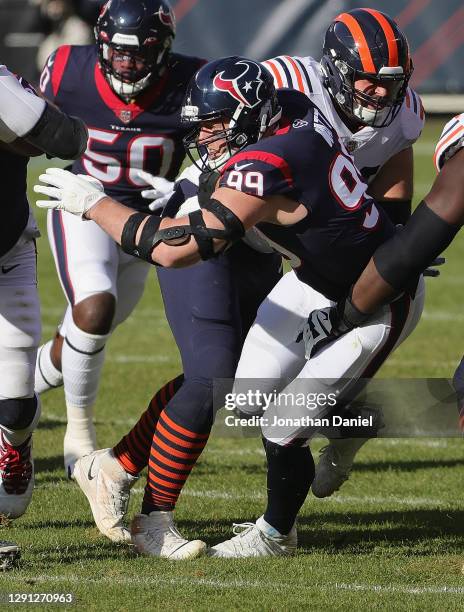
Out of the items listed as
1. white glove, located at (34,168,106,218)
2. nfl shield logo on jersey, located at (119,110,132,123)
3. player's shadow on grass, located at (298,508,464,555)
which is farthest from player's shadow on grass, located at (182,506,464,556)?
nfl shield logo on jersey, located at (119,110,132,123)

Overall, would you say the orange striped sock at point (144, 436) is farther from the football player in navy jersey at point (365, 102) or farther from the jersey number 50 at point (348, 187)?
the jersey number 50 at point (348, 187)

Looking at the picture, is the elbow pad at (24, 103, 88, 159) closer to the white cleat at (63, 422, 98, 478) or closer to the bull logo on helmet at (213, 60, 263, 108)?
the bull logo on helmet at (213, 60, 263, 108)

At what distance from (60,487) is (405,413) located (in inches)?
77.2

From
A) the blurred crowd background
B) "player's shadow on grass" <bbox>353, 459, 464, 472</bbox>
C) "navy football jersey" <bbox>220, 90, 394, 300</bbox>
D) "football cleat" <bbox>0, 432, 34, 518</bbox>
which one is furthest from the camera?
the blurred crowd background

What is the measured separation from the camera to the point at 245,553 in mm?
4023

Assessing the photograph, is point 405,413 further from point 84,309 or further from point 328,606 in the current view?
point 328,606

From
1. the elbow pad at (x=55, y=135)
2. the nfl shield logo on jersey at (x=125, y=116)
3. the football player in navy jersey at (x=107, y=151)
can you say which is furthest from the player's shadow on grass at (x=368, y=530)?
the nfl shield logo on jersey at (x=125, y=116)

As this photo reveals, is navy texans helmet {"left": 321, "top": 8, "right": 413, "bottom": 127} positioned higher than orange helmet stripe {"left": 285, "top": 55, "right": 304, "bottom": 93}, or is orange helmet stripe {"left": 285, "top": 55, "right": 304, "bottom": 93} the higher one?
navy texans helmet {"left": 321, "top": 8, "right": 413, "bottom": 127}

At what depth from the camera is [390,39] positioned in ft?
14.1

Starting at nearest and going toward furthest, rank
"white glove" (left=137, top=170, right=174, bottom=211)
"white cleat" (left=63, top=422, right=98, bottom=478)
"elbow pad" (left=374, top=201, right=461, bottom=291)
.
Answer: "elbow pad" (left=374, top=201, right=461, bottom=291) → "white glove" (left=137, top=170, right=174, bottom=211) → "white cleat" (left=63, top=422, right=98, bottom=478)

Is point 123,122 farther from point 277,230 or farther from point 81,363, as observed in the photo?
point 277,230

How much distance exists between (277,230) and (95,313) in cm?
141

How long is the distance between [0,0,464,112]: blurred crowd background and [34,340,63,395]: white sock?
398 inches

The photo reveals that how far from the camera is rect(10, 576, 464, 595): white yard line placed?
3.59 m
